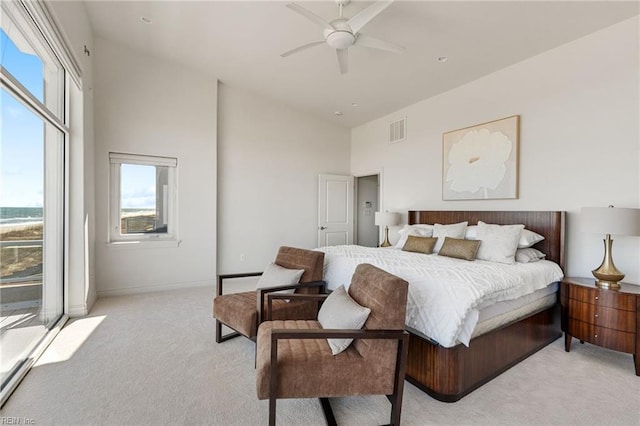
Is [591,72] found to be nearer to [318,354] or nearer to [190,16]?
[318,354]

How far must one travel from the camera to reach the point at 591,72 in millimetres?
3105

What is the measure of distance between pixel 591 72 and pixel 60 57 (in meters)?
5.36

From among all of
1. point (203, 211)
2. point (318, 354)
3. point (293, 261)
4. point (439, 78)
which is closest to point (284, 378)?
point (318, 354)

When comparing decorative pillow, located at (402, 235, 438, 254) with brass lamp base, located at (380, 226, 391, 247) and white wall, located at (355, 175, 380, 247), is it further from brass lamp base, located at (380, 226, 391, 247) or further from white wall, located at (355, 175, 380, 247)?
white wall, located at (355, 175, 380, 247)

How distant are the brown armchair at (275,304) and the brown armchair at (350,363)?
0.70 m

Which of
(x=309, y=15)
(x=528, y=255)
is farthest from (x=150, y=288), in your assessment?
(x=528, y=255)

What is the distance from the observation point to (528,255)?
125 inches

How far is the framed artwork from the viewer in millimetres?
3771

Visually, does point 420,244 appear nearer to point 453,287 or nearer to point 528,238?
point 528,238

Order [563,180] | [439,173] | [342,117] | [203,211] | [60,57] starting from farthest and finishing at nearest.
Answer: [342,117]
[203,211]
[439,173]
[563,180]
[60,57]

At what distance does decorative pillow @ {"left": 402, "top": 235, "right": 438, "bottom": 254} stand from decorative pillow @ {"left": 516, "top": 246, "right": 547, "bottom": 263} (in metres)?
0.92

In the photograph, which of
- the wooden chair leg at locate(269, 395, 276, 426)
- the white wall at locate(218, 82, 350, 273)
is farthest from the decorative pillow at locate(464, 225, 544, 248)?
the white wall at locate(218, 82, 350, 273)

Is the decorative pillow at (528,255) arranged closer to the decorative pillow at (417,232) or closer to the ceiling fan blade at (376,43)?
the decorative pillow at (417,232)

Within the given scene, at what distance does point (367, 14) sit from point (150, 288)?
473 centimetres
